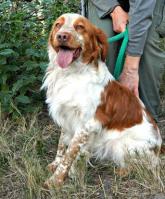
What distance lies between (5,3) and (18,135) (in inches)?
53.5

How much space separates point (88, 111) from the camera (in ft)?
13.8

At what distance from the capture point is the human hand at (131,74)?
184 inches

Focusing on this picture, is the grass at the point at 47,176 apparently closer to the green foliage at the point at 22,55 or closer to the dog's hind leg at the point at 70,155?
the dog's hind leg at the point at 70,155

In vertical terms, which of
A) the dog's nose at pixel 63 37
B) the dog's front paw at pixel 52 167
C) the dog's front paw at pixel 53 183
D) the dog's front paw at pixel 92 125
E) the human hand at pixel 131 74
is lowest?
the dog's front paw at pixel 52 167

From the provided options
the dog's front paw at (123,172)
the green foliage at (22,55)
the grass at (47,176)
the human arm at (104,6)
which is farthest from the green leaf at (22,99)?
the dog's front paw at (123,172)

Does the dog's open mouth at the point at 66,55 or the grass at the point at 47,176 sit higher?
the dog's open mouth at the point at 66,55

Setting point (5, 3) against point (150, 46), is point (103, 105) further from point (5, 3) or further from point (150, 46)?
point (5, 3)

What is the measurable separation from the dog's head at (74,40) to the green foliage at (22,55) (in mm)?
970

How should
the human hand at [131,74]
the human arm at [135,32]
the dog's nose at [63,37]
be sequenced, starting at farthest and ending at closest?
the human hand at [131,74], the human arm at [135,32], the dog's nose at [63,37]

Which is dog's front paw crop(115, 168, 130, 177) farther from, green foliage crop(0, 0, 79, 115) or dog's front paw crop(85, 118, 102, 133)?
green foliage crop(0, 0, 79, 115)

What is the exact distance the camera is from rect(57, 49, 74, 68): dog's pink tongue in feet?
13.5

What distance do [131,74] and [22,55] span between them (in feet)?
Result: 4.36

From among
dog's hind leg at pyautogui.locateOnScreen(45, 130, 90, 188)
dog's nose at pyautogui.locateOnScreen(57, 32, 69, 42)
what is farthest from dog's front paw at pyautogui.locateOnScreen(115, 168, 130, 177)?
dog's nose at pyautogui.locateOnScreen(57, 32, 69, 42)

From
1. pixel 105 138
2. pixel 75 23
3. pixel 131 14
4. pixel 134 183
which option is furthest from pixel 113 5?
pixel 134 183
